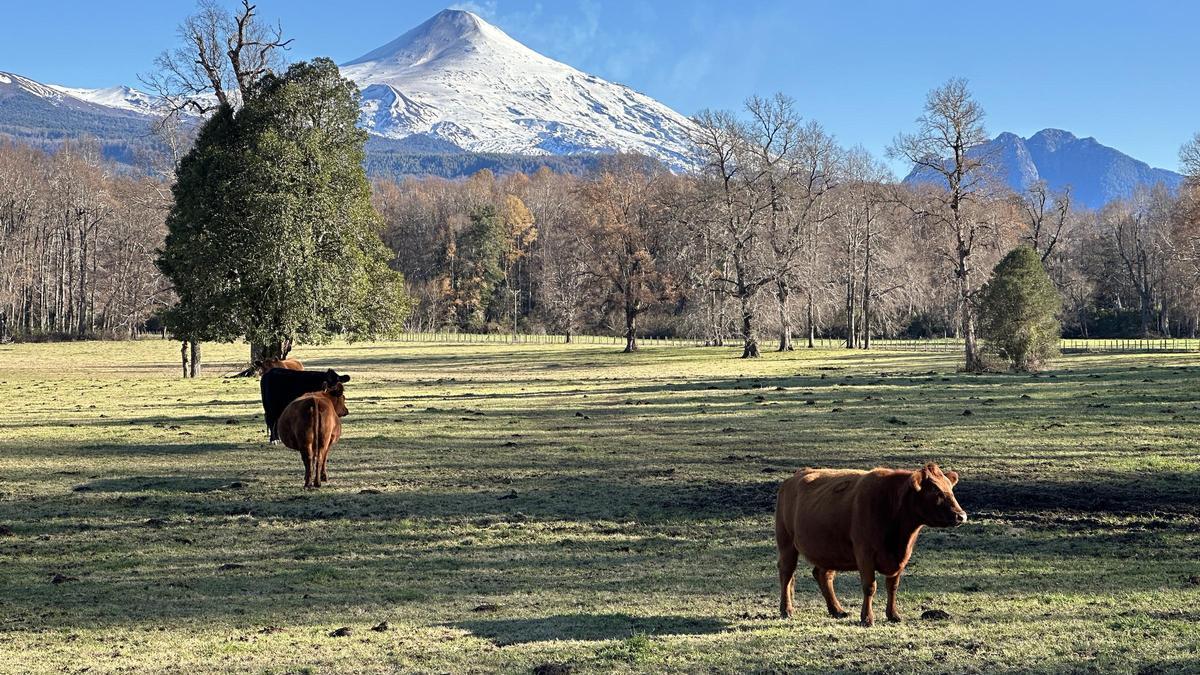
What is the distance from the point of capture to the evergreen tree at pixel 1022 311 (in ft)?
130

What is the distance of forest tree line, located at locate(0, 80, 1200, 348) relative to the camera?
61.8m

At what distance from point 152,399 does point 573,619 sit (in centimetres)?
2860

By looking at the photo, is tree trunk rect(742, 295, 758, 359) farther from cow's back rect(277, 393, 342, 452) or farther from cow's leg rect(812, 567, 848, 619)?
cow's leg rect(812, 567, 848, 619)

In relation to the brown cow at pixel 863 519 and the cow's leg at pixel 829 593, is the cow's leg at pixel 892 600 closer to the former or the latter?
the brown cow at pixel 863 519

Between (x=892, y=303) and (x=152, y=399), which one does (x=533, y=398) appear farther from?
(x=892, y=303)

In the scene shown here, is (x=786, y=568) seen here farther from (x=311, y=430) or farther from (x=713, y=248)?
(x=713, y=248)

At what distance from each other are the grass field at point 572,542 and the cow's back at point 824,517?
2.13ft

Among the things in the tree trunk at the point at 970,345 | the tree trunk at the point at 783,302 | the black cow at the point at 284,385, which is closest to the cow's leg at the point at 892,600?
the black cow at the point at 284,385

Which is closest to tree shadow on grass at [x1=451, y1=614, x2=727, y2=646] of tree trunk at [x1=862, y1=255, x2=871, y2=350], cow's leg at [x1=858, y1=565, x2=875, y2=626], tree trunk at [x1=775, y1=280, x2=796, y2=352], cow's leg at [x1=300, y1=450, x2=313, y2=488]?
cow's leg at [x1=858, y1=565, x2=875, y2=626]

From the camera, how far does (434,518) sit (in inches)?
548

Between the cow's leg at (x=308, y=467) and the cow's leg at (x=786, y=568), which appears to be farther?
the cow's leg at (x=308, y=467)

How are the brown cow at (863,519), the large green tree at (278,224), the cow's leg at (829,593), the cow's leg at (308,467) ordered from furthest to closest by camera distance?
the large green tree at (278,224) < the cow's leg at (308,467) < the cow's leg at (829,593) < the brown cow at (863,519)

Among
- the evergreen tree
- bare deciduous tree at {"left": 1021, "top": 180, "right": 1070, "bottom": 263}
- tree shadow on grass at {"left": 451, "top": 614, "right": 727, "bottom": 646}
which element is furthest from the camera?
bare deciduous tree at {"left": 1021, "top": 180, "right": 1070, "bottom": 263}

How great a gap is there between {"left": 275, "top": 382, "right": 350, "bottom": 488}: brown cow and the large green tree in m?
21.8
